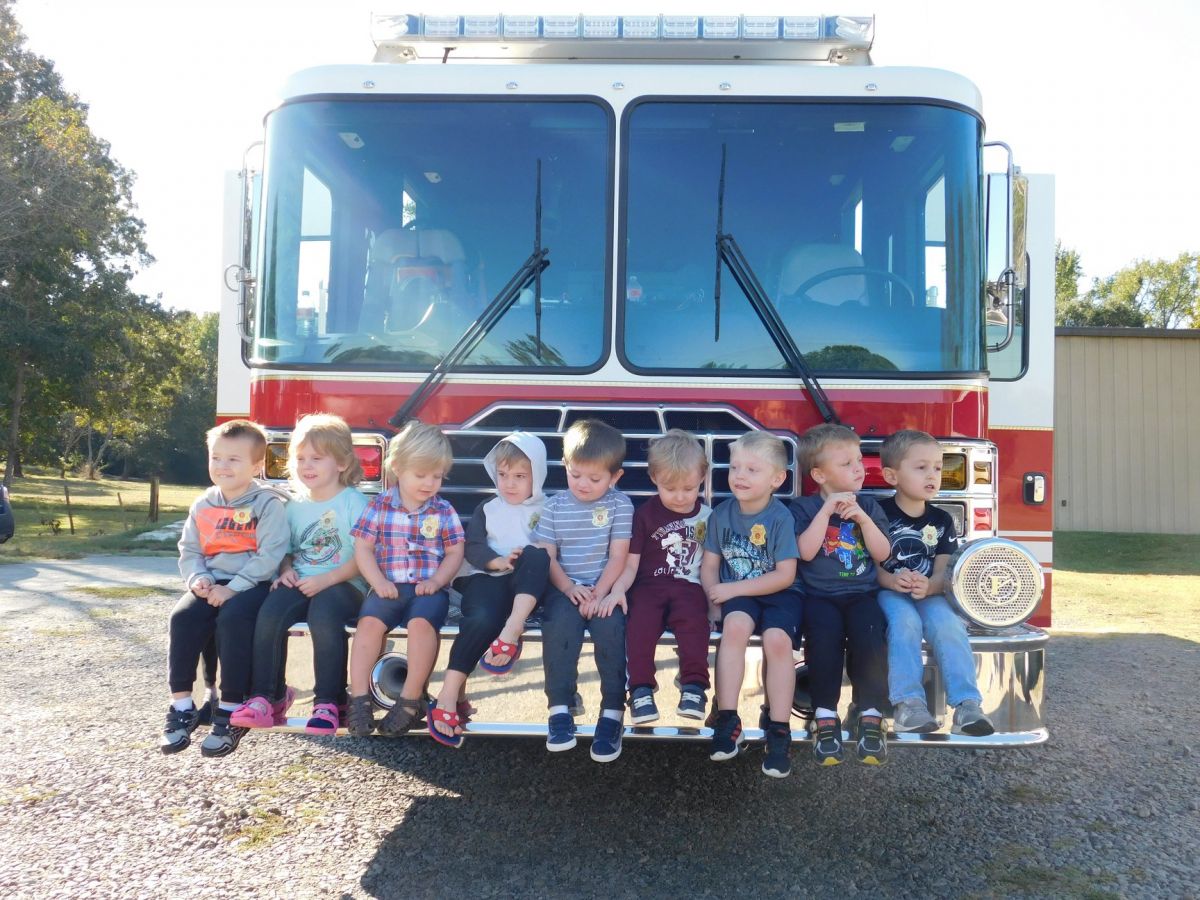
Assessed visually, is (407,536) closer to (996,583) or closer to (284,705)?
(284,705)

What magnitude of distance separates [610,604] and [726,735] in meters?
0.46

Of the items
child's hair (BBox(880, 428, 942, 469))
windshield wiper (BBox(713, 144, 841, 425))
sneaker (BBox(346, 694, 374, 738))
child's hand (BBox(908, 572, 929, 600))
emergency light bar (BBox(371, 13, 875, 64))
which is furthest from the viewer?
emergency light bar (BBox(371, 13, 875, 64))

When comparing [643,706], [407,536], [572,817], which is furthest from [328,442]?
[572,817]

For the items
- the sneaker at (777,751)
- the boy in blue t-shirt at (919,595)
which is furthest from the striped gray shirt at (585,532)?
the boy in blue t-shirt at (919,595)

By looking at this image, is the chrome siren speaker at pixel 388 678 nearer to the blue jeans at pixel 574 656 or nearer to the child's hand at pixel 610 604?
the blue jeans at pixel 574 656

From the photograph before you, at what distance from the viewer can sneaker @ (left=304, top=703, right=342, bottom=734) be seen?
9.18 ft

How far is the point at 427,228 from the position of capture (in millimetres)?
3486

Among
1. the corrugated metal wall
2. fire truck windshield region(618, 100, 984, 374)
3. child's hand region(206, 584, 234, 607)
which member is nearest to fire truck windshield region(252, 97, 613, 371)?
fire truck windshield region(618, 100, 984, 374)

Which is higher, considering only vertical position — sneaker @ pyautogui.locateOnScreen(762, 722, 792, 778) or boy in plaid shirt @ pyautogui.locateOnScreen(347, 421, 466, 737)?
boy in plaid shirt @ pyautogui.locateOnScreen(347, 421, 466, 737)

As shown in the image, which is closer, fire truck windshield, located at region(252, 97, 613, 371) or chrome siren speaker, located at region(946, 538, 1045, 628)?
chrome siren speaker, located at region(946, 538, 1045, 628)

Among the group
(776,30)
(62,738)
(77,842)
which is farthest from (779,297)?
(62,738)

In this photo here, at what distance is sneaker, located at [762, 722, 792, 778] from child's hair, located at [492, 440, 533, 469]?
103 cm

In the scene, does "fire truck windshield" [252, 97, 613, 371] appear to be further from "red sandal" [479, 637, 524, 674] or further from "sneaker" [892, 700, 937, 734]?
"sneaker" [892, 700, 937, 734]

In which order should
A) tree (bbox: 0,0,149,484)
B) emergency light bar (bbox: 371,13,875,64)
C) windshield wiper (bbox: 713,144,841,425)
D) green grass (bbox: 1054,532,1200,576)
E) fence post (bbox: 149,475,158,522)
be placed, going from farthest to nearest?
1. tree (bbox: 0,0,149,484)
2. fence post (bbox: 149,475,158,522)
3. green grass (bbox: 1054,532,1200,576)
4. emergency light bar (bbox: 371,13,875,64)
5. windshield wiper (bbox: 713,144,841,425)
